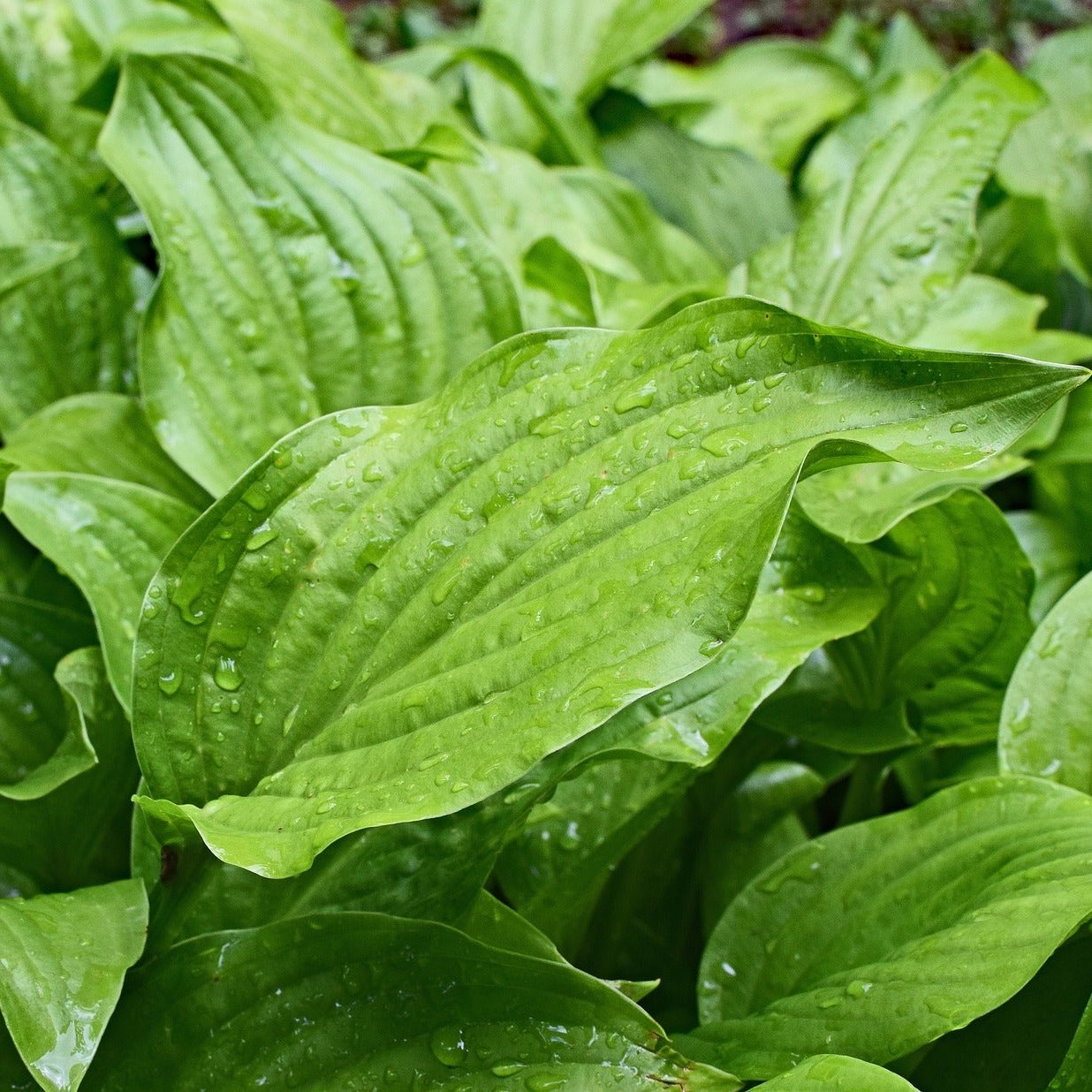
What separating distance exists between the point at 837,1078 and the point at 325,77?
1010mm

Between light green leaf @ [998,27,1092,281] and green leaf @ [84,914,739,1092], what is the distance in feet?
3.46

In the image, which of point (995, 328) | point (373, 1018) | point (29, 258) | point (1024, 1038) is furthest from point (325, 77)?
point (1024, 1038)

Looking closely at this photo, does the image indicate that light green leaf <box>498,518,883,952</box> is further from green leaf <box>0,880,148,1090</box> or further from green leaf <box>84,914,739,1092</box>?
green leaf <box>0,880,148,1090</box>

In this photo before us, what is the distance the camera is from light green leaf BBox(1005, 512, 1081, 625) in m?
1.05

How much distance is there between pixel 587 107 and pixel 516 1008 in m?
1.21

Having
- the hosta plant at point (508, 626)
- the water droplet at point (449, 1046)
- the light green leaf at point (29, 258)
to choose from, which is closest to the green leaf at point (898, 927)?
the hosta plant at point (508, 626)

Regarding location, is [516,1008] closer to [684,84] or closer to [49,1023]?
[49,1023]

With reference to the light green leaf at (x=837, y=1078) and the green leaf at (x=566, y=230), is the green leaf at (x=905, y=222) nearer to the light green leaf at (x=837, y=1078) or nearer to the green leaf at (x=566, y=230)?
the green leaf at (x=566, y=230)

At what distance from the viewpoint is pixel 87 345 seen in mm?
1009

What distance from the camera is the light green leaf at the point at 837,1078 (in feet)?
1.58

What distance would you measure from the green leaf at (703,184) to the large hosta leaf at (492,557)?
0.86 m

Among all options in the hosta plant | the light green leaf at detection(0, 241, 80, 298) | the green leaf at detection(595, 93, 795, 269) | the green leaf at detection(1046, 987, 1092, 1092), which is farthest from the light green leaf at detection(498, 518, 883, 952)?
the green leaf at detection(595, 93, 795, 269)

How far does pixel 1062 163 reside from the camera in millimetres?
1378

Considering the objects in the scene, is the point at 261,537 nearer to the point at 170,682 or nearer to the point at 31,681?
the point at 170,682
